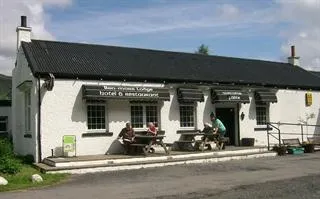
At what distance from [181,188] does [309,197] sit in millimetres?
3228

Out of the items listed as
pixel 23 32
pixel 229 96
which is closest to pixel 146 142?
pixel 229 96

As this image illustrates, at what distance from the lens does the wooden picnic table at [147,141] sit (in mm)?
18625

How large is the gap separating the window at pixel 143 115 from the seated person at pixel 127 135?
4.15ft

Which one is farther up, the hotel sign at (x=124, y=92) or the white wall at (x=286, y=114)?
the hotel sign at (x=124, y=92)

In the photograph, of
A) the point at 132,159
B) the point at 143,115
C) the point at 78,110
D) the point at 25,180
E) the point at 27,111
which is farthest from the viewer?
the point at 143,115

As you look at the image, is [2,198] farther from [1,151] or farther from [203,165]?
[203,165]

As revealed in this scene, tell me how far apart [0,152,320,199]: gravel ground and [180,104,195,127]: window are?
15.1ft

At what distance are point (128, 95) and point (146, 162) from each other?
3.25 metres

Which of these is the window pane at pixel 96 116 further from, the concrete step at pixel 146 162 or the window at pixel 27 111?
the concrete step at pixel 146 162

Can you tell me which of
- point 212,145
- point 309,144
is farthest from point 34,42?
point 309,144

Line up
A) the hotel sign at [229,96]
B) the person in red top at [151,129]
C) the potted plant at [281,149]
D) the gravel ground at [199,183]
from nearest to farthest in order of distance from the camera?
the gravel ground at [199,183] < the person in red top at [151,129] < the potted plant at [281,149] < the hotel sign at [229,96]

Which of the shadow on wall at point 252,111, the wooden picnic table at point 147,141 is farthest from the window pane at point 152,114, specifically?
the shadow on wall at point 252,111

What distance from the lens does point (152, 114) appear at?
70.1 ft

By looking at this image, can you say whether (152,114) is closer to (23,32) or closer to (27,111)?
(27,111)
